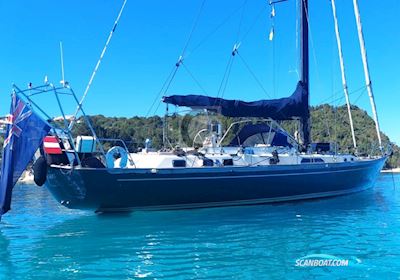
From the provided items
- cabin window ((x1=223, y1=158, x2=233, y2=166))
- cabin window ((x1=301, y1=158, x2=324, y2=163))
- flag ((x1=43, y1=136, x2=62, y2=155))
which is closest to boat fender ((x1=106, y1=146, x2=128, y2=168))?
flag ((x1=43, y1=136, x2=62, y2=155))

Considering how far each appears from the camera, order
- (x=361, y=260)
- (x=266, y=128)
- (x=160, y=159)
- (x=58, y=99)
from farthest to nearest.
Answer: (x=266, y=128), (x=160, y=159), (x=58, y=99), (x=361, y=260)

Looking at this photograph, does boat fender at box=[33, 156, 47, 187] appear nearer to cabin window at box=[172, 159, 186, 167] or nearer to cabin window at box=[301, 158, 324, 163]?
cabin window at box=[172, 159, 186, 167]

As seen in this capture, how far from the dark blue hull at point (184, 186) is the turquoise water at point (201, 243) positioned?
19.0 inches

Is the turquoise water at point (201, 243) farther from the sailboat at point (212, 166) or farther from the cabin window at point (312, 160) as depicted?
the cabin window at point (312, 160)

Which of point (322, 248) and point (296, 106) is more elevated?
point (296, 106)

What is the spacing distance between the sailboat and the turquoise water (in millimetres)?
643

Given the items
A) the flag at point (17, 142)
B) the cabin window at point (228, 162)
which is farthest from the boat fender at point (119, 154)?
the cabin window at point (228, 162)

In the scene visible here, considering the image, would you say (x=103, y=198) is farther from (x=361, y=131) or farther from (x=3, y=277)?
(x=361, y=131)

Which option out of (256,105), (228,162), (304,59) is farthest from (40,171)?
(304,59)

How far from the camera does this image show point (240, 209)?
14781 millimetres

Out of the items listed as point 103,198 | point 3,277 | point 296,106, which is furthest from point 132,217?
point 296,106

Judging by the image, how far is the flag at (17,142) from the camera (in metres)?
10.5

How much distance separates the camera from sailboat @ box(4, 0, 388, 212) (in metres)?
12.5

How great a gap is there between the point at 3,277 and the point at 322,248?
6220mm
